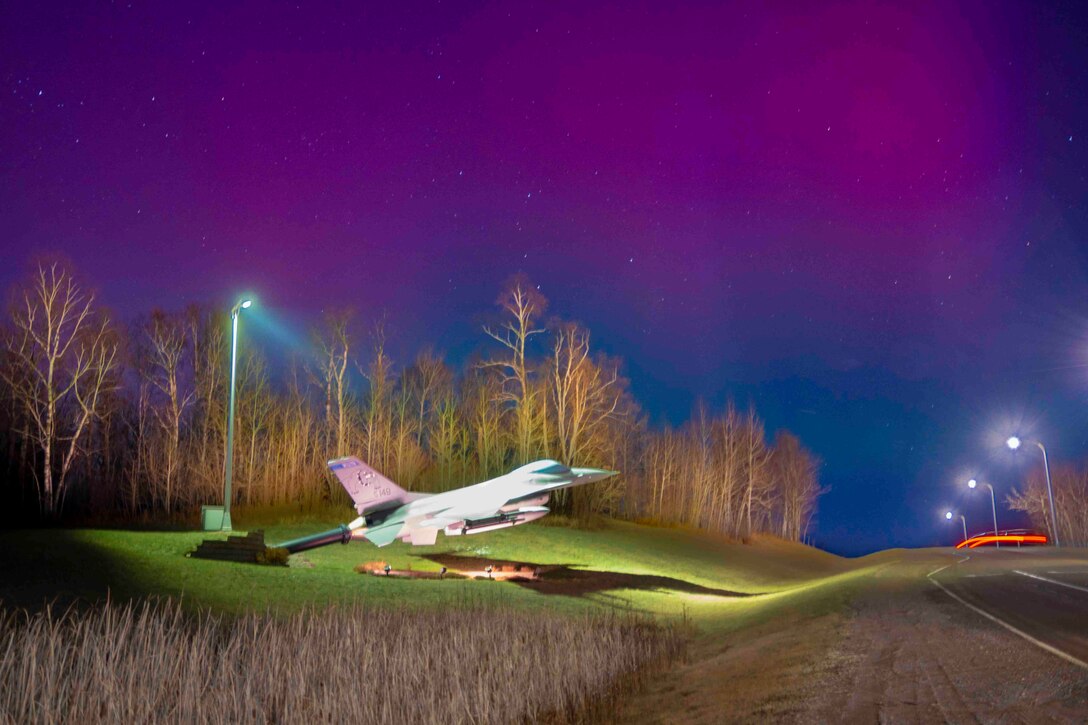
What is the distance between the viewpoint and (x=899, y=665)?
1018 cm

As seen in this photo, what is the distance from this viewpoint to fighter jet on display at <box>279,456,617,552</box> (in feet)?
62.6

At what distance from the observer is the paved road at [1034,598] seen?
11.6 m

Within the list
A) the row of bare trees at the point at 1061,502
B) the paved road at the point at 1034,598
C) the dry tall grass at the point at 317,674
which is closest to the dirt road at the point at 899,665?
the paved road at the point at 1034,598

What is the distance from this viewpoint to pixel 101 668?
31.7ft

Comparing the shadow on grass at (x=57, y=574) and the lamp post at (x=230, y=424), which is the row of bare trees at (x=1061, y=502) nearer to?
the lamp post at (x=230, y=424)

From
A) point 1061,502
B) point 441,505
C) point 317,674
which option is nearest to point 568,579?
point 441,505

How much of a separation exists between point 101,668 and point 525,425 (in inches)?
1105

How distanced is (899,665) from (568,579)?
18.3 meters

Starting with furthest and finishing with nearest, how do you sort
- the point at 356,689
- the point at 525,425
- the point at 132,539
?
the point at 525,425 → the point at 132,539 → the point at 356,689

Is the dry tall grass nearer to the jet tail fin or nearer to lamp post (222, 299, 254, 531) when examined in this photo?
the jet tail fin

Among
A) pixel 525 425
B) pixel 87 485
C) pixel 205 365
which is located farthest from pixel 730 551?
pixel 87 485

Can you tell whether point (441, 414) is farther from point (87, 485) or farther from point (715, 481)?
point (715, 481)

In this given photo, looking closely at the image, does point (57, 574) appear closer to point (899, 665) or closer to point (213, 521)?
point (213, 521)

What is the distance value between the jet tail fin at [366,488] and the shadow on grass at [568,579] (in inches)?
277
